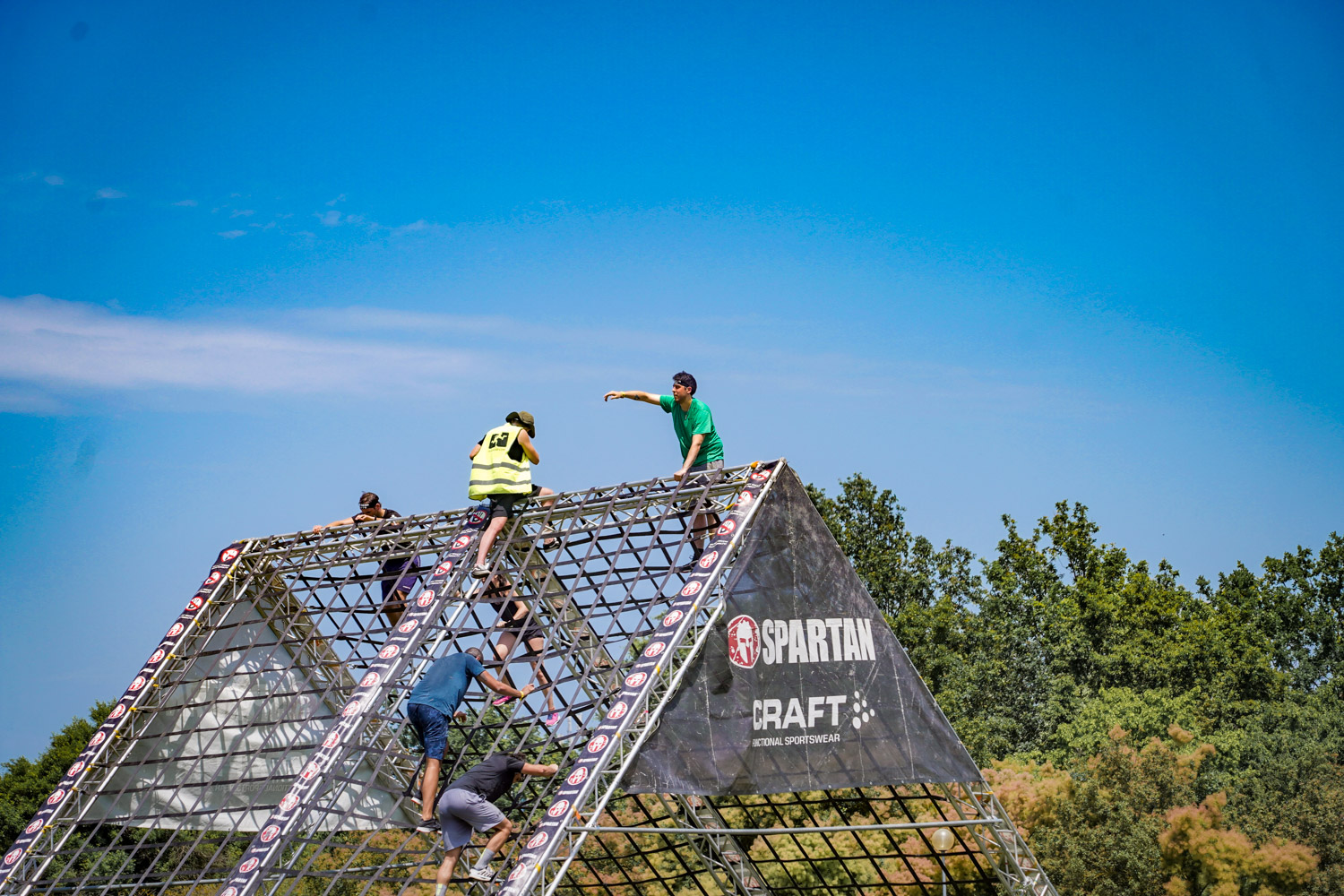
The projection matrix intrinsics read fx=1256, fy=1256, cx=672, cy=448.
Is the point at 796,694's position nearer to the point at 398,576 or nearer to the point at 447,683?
the point at 447,683

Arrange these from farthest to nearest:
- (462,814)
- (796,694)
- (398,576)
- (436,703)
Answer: (398,576) < (796,694) < (436,703) < (462,814)

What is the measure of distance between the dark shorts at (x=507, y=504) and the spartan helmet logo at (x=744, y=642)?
3.46 meters

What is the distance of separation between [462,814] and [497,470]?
4573 mm

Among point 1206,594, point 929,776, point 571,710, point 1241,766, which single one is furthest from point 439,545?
point 1206,594

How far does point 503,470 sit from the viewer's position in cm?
1571

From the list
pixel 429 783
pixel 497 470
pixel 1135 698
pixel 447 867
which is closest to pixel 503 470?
pixel 497 470

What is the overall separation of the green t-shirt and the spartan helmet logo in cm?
239

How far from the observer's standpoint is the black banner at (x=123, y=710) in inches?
639

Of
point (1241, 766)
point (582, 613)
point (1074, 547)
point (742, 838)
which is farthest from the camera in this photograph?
point (1074, 547)

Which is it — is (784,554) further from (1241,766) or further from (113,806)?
(1241,766)

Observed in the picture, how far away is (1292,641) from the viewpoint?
48.5 metres

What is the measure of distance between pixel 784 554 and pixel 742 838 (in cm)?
739

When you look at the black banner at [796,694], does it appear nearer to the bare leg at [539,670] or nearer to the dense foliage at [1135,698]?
the bare leg at [539,670]

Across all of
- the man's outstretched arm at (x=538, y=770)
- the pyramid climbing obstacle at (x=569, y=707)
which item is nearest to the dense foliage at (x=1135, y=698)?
the pyramid climbing obstacle at (x=569, y=707)
